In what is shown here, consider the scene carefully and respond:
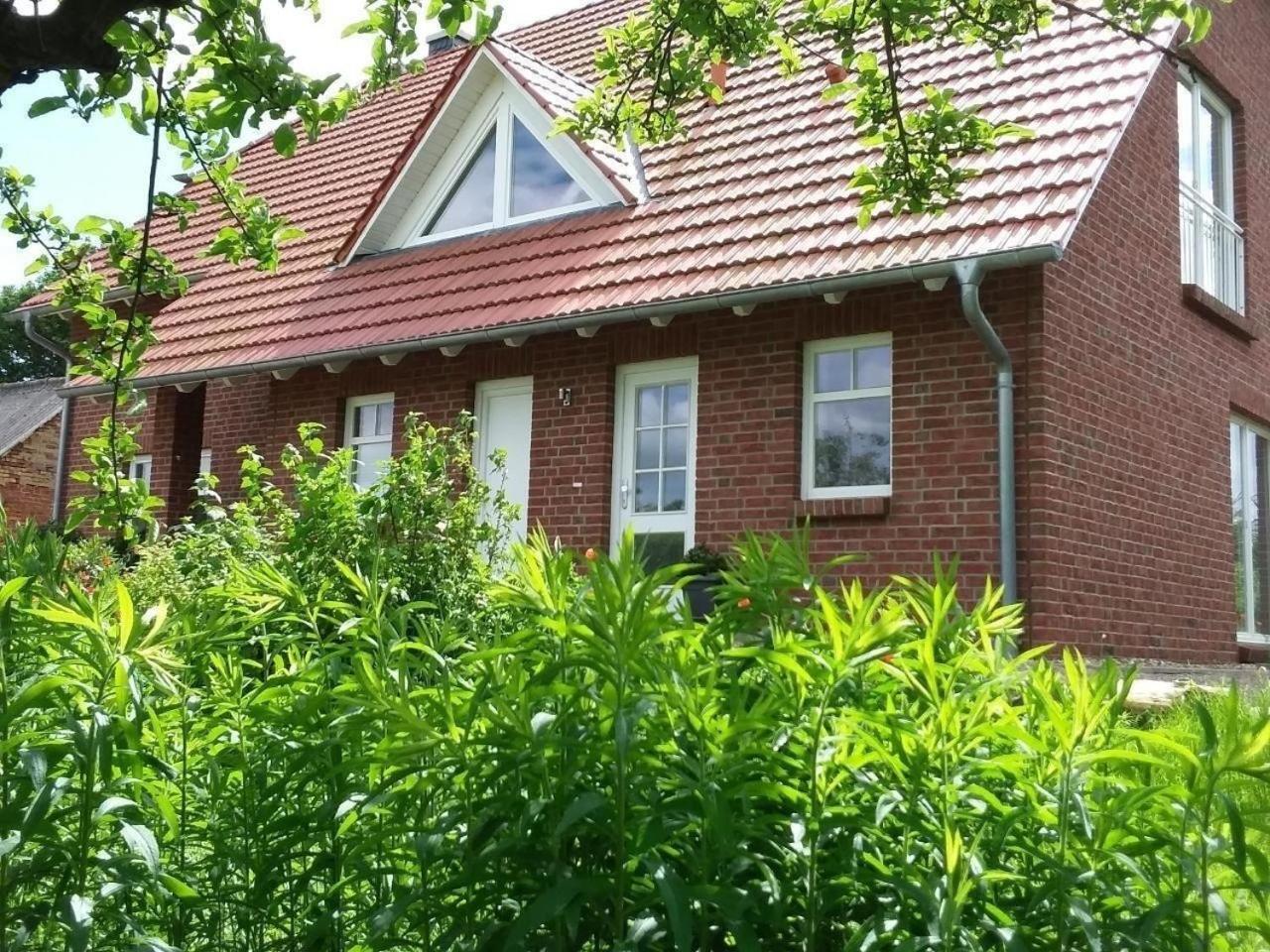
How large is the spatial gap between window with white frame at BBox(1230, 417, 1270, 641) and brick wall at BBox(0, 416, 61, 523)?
2620 centimetres

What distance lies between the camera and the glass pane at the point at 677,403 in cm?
1088

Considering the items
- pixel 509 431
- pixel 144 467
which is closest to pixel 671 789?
pixel 509 431

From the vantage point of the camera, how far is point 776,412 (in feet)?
33.0

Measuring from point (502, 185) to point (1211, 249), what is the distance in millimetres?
6432

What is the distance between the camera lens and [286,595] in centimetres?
259

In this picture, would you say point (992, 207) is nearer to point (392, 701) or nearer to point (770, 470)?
point (770, 470)

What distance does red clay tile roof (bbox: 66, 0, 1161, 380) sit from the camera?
9.12 metres

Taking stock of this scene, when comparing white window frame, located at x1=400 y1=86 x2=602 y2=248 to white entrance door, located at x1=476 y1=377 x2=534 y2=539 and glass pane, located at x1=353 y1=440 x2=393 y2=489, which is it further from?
glass pane, located at x1=353 y1=440 x2=393 y2=489

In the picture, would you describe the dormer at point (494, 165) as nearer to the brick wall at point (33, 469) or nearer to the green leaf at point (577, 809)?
the green leaf at point (577, 809)

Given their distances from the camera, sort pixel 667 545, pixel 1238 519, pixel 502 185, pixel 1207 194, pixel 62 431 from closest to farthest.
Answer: pixel 667 545 < pixel 1207 194 < pixel 1238 519 < pixel 502 185 < pixel 62 431

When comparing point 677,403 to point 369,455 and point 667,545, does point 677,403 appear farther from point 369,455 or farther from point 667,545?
point 369,455

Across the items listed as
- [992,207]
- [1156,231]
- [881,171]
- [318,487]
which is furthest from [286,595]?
[1156,231]

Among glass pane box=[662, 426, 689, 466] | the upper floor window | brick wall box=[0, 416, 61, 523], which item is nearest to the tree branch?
glass pane box=[662, 426, 689, 466]

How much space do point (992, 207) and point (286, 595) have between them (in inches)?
286
